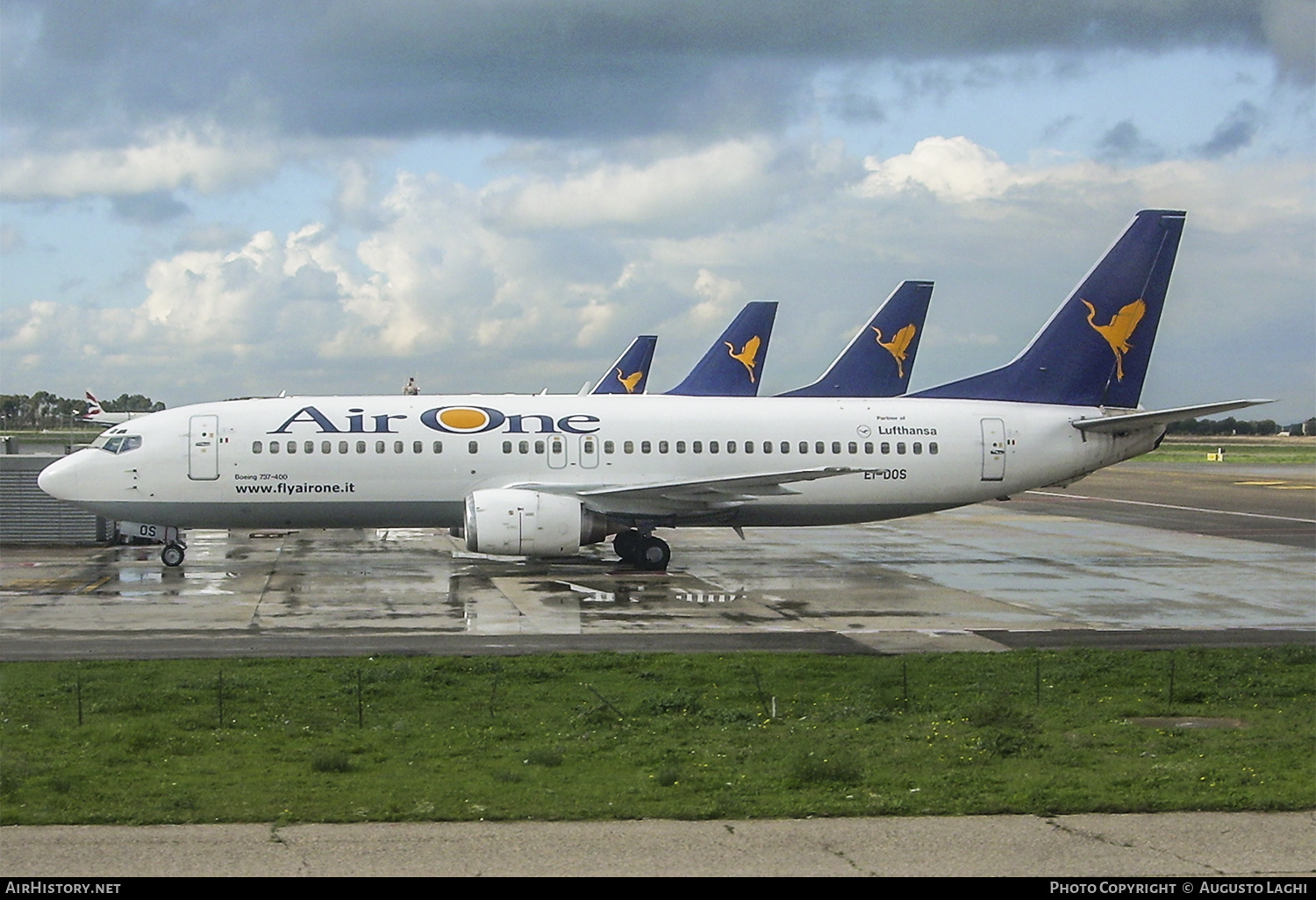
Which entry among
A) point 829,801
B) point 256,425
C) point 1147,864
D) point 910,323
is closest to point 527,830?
point 829,801

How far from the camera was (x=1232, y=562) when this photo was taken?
109 feet

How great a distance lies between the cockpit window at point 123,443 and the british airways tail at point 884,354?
25473mm

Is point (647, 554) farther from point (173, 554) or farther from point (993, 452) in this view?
point (173, 554)

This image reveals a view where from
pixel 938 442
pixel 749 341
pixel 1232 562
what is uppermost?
pixel 749 341

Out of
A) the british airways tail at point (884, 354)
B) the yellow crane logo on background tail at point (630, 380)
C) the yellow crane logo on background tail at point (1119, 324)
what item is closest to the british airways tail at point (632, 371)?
the yellow crane logo on background tail at point (630, 380)

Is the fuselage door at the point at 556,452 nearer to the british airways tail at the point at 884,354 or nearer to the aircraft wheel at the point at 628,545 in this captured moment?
the aircraft wheel at the point at 628,545

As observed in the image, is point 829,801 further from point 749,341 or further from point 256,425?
point 749,341

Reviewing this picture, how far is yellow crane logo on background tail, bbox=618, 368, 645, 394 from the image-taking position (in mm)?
67312

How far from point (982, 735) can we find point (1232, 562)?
2198 centimetres

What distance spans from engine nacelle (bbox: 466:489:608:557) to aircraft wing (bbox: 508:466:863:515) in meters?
1.03

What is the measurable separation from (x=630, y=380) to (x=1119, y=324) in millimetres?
36094

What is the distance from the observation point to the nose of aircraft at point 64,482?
1201 inches

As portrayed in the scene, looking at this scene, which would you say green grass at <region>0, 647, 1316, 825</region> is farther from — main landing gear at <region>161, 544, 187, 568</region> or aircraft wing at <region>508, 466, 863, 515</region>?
main landing gear at <region>161, 544, 187, 568</region>

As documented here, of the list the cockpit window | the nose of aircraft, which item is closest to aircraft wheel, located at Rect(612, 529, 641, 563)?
the cockpit window
